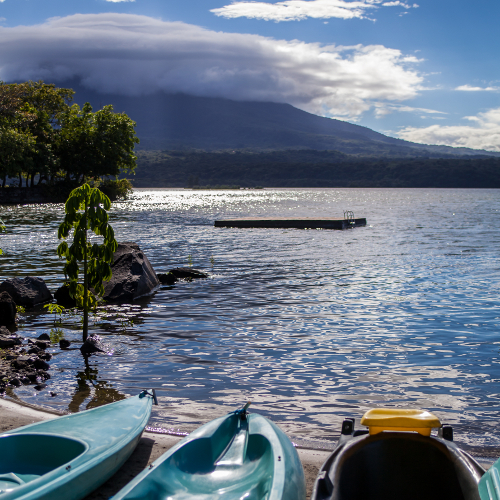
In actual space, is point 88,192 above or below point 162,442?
above

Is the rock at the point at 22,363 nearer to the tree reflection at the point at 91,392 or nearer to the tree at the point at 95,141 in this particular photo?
the tree reflection at the point at 91,392

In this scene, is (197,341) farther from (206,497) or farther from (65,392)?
(206,497)

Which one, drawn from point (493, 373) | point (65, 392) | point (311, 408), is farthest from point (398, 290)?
point (65, 392)

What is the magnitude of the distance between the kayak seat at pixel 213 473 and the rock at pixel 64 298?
9.77 m

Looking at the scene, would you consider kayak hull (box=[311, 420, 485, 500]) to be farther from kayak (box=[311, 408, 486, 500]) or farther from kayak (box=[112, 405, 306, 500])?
kayak (box=[112, 405, 306, 500])

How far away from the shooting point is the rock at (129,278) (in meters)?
14.1

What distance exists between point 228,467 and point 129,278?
10639 millimetres

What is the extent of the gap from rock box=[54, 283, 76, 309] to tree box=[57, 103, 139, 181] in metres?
64.8

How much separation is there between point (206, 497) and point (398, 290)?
39.3 ft

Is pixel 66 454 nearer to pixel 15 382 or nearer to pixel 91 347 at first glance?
pixel 15 382

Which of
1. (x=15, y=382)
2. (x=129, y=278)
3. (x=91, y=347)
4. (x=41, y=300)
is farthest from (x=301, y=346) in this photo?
(x=41, y=300)

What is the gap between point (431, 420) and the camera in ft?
12.4

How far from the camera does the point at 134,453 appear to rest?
516cm

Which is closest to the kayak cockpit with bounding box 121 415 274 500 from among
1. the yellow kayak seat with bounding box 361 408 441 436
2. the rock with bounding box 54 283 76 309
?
the yellow kayak seat with bounding box 361 408 441 436
